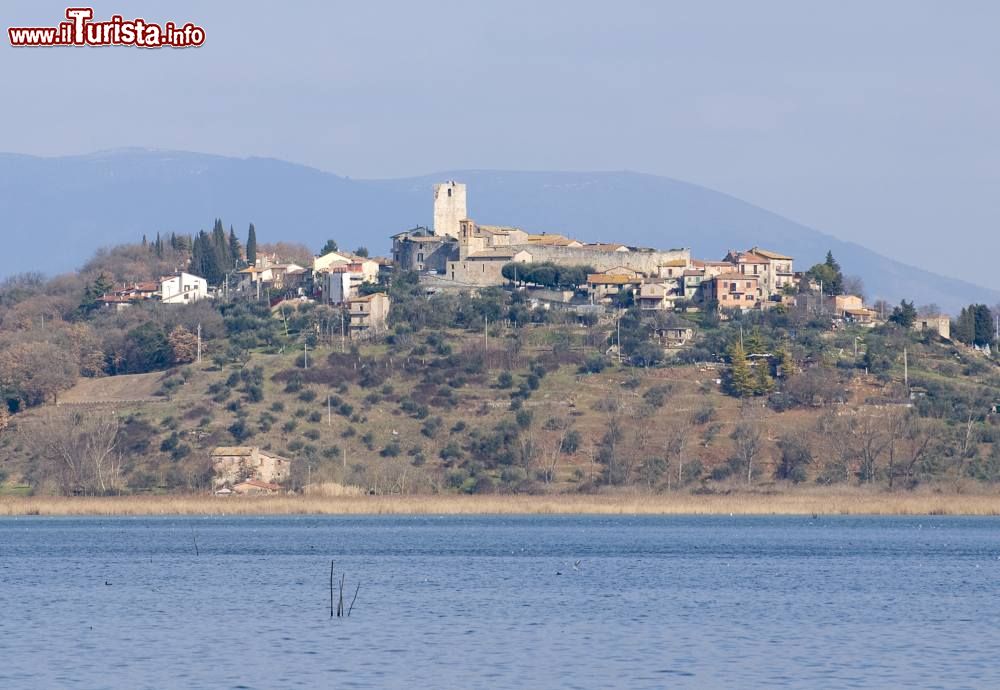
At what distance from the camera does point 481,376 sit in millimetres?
109000

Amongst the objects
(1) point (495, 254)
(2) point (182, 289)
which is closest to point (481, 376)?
(1) point (495, 254)

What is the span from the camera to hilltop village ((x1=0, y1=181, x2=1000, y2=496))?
298 feet

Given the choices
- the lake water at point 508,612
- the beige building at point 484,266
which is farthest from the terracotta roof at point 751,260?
the lake water at point 508,612

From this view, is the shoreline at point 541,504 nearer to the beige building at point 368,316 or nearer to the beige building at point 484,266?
the beige building at point 368,316

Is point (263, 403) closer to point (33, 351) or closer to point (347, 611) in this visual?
point (33, 351)

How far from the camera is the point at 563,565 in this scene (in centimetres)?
5334

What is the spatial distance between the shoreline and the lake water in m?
6.24

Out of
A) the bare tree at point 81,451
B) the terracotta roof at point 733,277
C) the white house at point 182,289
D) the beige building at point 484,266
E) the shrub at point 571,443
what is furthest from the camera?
the white house at point 182,289

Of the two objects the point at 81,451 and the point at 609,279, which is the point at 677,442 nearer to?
the point at 81,451

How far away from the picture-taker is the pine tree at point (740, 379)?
343 ft

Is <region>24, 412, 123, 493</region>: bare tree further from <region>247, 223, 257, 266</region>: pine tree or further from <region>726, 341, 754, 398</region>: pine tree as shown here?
<region>247, 223, 257, 266</region>: pine tree

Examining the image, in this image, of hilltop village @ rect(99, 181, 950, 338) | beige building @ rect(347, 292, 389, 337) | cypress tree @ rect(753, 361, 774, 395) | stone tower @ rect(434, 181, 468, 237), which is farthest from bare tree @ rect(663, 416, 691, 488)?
stone tower @ rect(434, 181, 468, 237)

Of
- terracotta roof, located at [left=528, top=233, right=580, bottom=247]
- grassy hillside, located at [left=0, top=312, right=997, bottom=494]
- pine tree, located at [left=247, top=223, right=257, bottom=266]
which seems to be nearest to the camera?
grassy hillside, located at [left=0, top=312, right=997, bottom=494]

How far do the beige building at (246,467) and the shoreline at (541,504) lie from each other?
13.1ft
